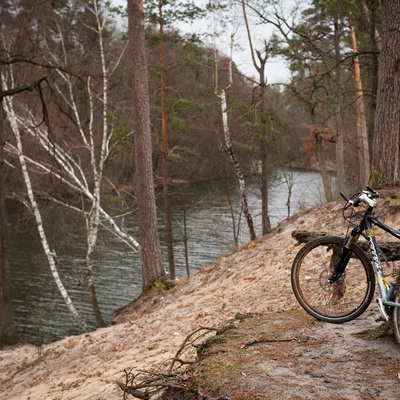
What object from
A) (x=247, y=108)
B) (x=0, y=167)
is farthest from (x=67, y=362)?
(x=247, y=108)

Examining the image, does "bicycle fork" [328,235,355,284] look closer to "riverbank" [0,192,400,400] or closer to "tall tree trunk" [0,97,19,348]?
"riverbank" [0,192,400,400]

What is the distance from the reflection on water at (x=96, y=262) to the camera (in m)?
19.7

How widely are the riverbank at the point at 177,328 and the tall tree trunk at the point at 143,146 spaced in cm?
120

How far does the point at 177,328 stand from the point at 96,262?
56.9ft

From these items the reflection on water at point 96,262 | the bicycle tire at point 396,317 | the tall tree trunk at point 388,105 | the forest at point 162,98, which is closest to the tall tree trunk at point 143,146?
the forest at point 162,98

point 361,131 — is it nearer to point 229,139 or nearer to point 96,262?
point 229,139

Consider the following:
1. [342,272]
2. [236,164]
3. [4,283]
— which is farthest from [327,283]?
[236,164]

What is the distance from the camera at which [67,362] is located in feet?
28.5

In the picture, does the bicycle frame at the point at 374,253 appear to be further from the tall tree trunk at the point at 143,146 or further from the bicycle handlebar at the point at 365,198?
the tall tree trunk at the point at 143,146

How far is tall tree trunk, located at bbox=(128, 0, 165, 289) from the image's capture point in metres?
13.2

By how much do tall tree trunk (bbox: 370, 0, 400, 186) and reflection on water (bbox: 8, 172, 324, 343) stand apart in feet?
29.6

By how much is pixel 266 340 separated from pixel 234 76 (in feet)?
61.5

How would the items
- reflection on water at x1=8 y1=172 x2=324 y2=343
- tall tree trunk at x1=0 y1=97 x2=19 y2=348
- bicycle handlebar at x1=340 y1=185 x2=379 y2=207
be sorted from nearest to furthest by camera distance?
bicycle handlebar at x1=340 y1=185 x2=379 y2=207
tall tree trunk at x1=0 y1=97 x2=19 y2=348
reflection on water at x1=8 y1=172 x2=324 y2=343

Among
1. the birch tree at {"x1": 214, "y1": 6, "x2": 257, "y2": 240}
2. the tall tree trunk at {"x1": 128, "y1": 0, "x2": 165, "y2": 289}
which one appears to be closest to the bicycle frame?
the tall tree trunk at {"x1": 128, "y1": 0, "x2": 165, "y2": 289}
